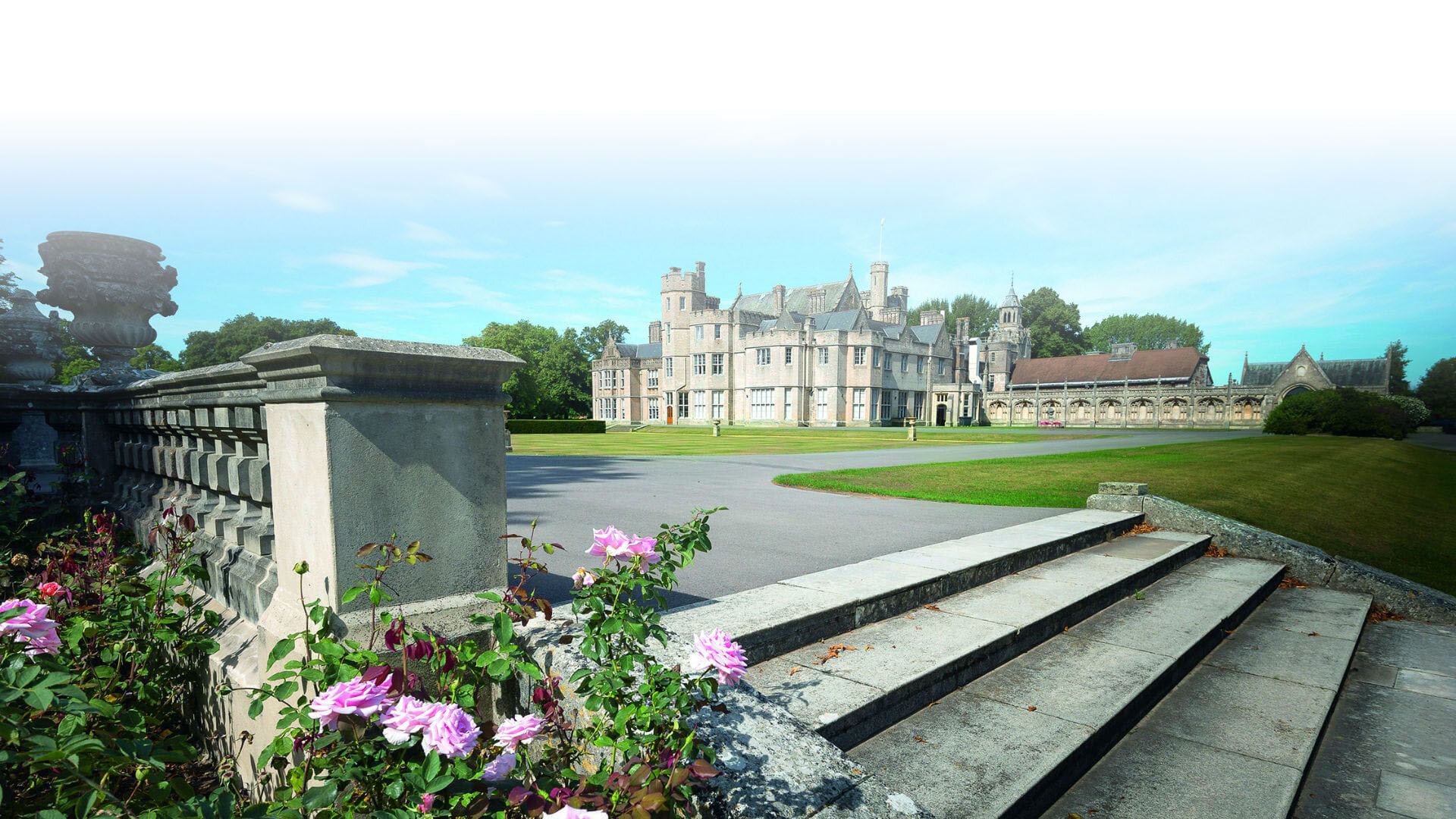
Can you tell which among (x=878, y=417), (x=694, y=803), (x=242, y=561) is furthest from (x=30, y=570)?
(x=878, y=417)

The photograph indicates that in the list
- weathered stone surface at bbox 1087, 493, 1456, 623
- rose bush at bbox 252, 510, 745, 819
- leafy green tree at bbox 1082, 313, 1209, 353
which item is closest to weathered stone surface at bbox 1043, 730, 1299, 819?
rose bush at bbox 252, 510, 745, 819

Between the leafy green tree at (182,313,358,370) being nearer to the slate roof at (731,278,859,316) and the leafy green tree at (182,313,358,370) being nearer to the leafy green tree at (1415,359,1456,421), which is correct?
the slate roof at (731,278,859,316)

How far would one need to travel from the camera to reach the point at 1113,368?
69.6 m

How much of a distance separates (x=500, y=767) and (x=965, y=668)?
2795 mm

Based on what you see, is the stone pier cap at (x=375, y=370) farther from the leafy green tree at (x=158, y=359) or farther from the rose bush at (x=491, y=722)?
the leafy green tree at (x=158, y=359)

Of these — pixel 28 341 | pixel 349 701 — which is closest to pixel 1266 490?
pixel 349 701

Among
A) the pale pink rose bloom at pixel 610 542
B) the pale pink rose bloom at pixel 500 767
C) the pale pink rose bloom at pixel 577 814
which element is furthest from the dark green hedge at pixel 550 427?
the pale pink rose bloom at pixel 577 814

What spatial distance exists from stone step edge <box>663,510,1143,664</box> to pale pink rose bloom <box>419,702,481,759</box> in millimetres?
1507

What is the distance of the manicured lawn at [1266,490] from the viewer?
938cm

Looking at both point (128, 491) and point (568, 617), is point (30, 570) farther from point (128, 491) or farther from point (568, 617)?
point (568, 617)

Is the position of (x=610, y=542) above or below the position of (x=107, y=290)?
below

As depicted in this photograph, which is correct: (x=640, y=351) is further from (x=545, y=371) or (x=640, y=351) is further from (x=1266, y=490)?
(x=1266, y=490)

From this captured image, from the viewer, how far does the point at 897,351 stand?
197 feet

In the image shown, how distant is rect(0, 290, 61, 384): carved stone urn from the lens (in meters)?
7.46
